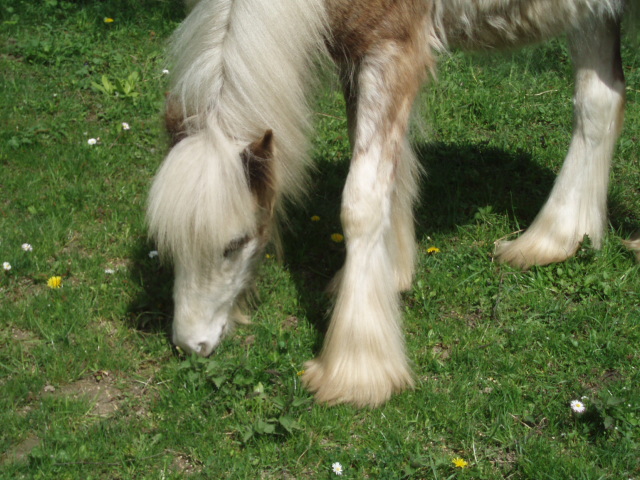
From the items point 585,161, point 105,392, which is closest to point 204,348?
point 105,392

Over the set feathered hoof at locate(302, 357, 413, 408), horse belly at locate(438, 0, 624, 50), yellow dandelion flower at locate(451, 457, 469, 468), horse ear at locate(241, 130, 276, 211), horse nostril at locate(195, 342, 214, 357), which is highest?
horse ear at locate(241, 130, 276, 211)

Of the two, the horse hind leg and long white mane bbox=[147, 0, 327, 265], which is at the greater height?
long white mane bbox=[147, 0, 327, 265]

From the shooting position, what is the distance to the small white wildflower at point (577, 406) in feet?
10.3

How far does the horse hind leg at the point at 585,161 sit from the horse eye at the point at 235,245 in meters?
1.66

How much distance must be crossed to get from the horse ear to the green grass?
0.70m

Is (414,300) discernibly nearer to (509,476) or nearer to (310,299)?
(310,299)

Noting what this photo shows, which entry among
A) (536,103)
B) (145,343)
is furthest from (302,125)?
(536,103)

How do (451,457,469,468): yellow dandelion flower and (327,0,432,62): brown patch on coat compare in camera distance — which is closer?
(451,457,469,468): yellow dandelion flower

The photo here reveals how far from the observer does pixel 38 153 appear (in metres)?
5.35

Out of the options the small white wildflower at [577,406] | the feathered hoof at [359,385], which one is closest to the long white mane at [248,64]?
→ the feathered hoof at [359,385]

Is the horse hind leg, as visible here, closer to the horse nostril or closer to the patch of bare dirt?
the horse nostril

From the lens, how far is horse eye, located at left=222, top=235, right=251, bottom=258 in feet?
10.8

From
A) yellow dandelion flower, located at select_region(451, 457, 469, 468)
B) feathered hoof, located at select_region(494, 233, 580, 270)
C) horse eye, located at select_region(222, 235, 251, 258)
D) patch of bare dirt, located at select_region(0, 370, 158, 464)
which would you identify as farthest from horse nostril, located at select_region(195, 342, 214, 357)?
feathered hoof, located at select_region(494, 233, 580, 270)

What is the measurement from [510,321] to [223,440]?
1.60 m
